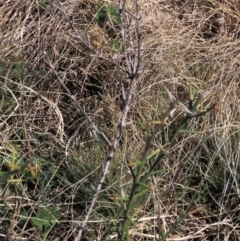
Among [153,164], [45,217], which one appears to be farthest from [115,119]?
[153,164]

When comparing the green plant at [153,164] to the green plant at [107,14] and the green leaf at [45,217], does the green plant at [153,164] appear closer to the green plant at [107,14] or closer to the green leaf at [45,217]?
the green leaf at [45,217]

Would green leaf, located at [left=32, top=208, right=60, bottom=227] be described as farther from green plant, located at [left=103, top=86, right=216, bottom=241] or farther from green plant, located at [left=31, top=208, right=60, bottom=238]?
green plant, located at [left=103, top=86, right=216, bottom=241]

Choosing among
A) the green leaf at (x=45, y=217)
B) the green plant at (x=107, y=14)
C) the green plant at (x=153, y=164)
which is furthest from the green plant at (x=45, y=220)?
the green plant at (x=107, y=14)

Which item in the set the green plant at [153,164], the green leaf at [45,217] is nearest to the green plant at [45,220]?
the green leaf at [45,217]

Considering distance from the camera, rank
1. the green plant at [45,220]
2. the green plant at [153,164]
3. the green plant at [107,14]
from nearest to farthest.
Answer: the green plant at [153,164] < the green plant at [45,220] < the green plant at [107,14]

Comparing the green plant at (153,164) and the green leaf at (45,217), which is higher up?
the green plant at (153,164)

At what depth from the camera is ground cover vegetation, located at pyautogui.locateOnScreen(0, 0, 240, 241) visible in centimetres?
191

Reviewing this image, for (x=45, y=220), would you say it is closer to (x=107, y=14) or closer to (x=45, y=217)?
(x=45, y=217)

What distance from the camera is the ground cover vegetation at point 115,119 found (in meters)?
1.91

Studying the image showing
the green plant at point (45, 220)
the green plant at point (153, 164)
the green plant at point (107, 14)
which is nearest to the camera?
the green plant at point (153, 164)

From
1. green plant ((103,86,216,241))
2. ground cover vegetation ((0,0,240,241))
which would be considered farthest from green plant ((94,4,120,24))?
green plant ((103,86,216,241))

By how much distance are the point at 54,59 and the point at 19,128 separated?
0.38 metres

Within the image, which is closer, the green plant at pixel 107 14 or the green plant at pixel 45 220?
the green plant at pixel 45 220

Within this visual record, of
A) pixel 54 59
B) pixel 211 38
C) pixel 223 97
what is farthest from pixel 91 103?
pixel 211 38
